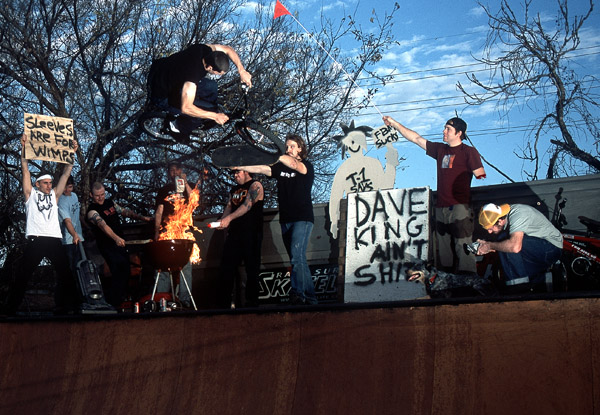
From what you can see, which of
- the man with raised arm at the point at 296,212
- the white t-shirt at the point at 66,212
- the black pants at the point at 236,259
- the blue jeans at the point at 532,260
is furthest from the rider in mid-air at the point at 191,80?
the white t-shirt at the point at 66,212

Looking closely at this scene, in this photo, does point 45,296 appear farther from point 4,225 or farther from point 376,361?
point 376,361

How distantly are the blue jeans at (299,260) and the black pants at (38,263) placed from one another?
118 inches

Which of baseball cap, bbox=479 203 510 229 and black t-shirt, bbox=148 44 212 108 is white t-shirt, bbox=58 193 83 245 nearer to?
black t-shirt, bbox=148 44 212 108

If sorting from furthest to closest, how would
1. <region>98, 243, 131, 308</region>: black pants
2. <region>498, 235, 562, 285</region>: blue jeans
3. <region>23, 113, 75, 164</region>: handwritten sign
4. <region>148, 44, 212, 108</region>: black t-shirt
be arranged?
<region>98, 243, 131, 308</region>: black pants
<region>23, 113, 75, 164</region>: handwritten sign
<region>498, 235, 562, 285</region>: blue jeans
<region>148, 44, 212, 108</region>: black t-shirt

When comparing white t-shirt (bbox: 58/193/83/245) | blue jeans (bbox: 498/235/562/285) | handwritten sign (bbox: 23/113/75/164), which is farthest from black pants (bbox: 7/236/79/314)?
blue jeans (bbox: 498/235/562/285)

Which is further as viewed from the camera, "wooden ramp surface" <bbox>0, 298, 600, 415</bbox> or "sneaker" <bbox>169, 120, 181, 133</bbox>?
"sneaker" <bbox>169, 120, 181, 133</bbox>

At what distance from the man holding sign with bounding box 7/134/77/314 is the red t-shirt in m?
4.89

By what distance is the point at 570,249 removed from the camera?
23.2ft

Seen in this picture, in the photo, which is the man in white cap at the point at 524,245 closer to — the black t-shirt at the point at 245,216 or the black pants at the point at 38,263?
the black t-shirt at the point at 245,216

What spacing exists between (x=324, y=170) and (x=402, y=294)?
9.63 meters

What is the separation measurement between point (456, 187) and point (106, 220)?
4934 millimetres

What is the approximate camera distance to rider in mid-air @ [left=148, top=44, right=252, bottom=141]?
612 cm

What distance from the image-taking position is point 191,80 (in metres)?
6.12

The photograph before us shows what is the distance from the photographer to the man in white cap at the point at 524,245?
6.68 m
